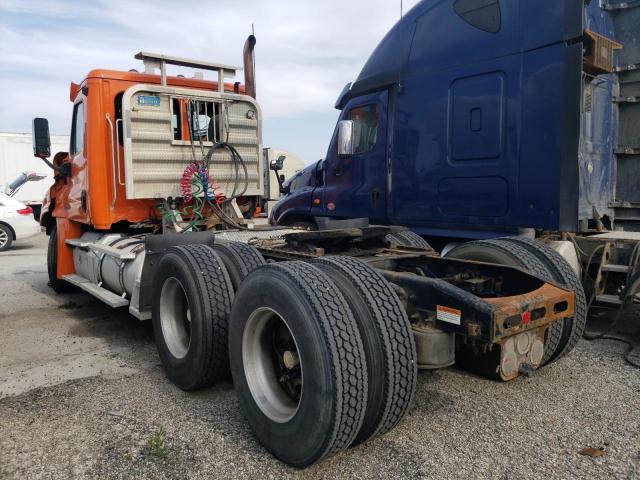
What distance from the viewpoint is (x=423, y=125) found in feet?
19.4

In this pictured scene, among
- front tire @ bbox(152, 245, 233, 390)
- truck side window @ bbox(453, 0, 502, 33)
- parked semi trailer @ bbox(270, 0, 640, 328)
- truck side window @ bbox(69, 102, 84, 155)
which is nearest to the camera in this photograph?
front tire @ bbox(152, 245, 233, 390)

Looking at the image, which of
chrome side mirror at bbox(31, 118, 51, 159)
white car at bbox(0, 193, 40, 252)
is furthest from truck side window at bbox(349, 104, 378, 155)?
white car at bbox(0, 193, 40, 252)

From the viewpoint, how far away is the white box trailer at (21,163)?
19547 millimetres

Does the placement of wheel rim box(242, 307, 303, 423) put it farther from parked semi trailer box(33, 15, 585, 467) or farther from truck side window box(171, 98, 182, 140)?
truck side window box(171, 98, 182, 140)

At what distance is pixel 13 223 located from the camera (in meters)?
13.8

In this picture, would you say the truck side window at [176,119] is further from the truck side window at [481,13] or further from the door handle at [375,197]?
the truck side window at [481,13]

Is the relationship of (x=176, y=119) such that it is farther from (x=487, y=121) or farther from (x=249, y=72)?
(x=487, y=121)

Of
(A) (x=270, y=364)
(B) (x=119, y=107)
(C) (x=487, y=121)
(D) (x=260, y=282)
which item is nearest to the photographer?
(D) (x=260, y=282)

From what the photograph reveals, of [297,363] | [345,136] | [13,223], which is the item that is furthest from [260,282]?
[13,223]

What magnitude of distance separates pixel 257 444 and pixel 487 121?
12.6 feet

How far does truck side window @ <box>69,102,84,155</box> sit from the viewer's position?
6.25 meters

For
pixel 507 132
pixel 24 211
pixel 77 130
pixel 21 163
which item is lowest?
pixel 24 211

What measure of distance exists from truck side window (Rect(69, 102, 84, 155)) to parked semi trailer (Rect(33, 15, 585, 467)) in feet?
0.08

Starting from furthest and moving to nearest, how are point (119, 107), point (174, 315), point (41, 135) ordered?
point (41, 135) → point (119, 107) → point (174, 315)
